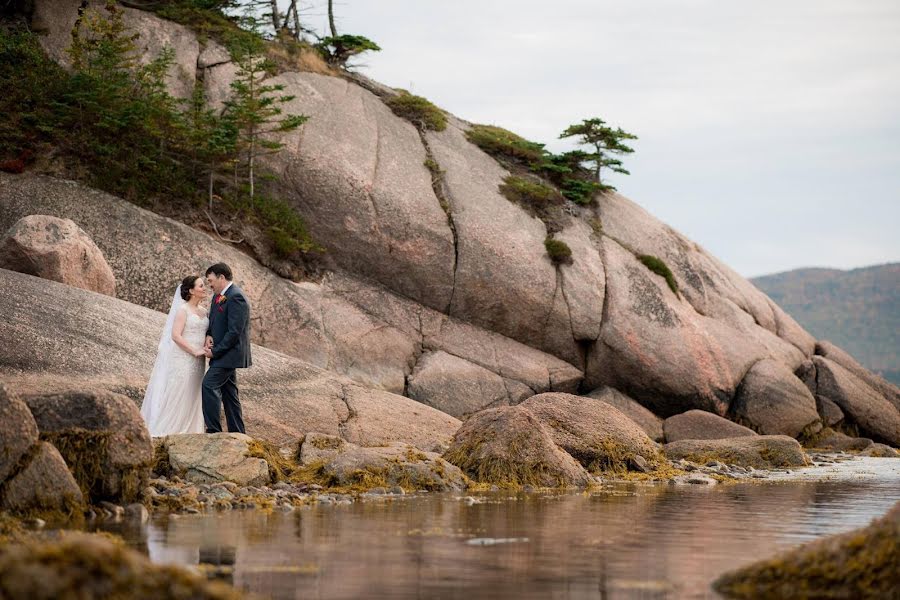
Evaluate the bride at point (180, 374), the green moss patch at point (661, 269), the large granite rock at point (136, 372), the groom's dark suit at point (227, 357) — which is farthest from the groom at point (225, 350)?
the green moss patch at point (661, 269)

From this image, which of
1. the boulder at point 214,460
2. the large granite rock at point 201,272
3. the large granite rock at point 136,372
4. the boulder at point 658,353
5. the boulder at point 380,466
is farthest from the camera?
the boulder at point 658,353

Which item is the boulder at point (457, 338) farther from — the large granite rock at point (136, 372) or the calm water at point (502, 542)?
the calm water at point (502, 542)

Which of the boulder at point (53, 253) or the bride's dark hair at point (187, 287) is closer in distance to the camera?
the bride's dark hair at point (187, 287)

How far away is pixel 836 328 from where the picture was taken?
170 metres

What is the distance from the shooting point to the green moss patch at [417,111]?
3531 cm

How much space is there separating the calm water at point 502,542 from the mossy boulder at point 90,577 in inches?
76.2

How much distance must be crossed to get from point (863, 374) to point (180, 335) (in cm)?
2698

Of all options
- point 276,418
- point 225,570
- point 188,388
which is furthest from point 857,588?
point 276,418

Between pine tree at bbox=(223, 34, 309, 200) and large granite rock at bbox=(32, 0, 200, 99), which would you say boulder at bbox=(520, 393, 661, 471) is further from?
large granite rock at bbox=(32, 0, 200, 99)

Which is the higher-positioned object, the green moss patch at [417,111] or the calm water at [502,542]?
the green moss patch at [417,111]

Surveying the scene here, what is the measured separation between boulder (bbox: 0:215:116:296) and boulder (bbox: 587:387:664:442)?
587 inches

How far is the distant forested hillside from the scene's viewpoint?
168000 millimetres

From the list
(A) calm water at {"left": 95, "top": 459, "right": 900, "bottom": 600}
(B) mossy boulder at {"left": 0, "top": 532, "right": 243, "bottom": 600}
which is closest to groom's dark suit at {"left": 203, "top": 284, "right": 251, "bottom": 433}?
(A) calm water at {"left": 95, "top": 459, "right": 900, "bottom": 600}

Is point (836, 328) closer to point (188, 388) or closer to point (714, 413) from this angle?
point (714, 413)
